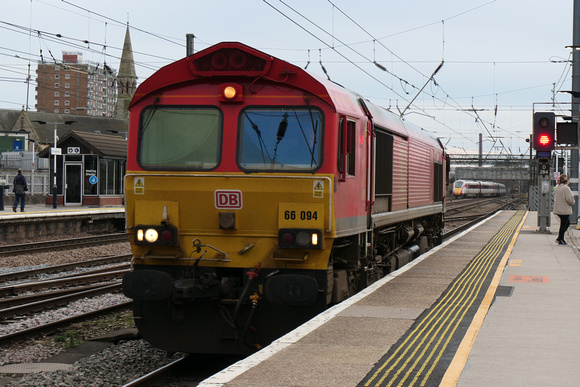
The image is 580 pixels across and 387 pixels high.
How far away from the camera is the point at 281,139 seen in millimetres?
8344

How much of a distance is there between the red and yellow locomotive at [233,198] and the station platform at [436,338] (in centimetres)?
77

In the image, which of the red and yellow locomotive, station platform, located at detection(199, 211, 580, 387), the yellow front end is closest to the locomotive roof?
the red and yellow locomotive

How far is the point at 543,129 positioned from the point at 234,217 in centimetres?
1487

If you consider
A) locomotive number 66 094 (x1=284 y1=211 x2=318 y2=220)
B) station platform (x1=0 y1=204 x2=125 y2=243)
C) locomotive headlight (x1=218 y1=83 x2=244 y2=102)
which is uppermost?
locomotive headlight (x1=218 y1=83 x2=244 y2=102)

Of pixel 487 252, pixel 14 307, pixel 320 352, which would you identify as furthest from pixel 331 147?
pixel 487 252

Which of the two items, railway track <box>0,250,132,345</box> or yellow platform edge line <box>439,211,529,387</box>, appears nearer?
yellow platform edge line <box>439,211,529,387</box>

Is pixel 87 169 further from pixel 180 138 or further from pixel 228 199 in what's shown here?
pixel 228 199

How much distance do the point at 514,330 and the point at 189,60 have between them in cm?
440

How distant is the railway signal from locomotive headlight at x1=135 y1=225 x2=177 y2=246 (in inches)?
593

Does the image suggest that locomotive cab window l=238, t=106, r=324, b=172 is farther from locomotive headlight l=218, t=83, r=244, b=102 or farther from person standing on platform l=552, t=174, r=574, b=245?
person standing on platform l=552, t=174, r=574, b=245

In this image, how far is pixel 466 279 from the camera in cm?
1197

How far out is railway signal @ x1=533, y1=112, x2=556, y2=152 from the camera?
2108cm

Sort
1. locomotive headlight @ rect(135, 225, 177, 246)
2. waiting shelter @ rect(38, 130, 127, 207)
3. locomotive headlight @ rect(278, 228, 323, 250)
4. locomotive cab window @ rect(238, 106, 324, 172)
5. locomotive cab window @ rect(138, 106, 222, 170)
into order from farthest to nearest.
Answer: waiting shelter @ rect(38, 130, 127, 207), locomotive cab window @ rect(138, 106, 222, 170), locomotive headlight @ rect(135, 225, 177, 246), locomotive cab window @ rect(238, 106, 324, 172), locomotive headlight @ rect(278, 228, 323, 250)

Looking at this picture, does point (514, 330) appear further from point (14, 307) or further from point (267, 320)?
point (14, 307)
